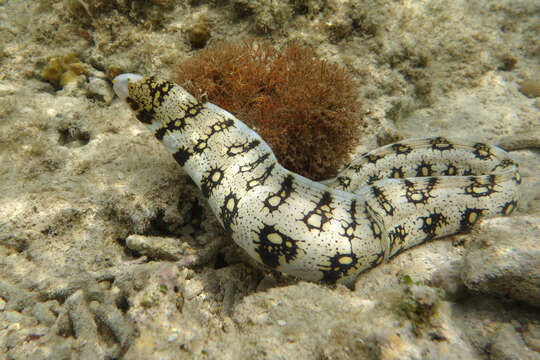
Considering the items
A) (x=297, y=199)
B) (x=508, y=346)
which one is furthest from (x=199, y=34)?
(x=508, y=346)

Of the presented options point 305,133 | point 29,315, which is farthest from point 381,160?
point 29,315

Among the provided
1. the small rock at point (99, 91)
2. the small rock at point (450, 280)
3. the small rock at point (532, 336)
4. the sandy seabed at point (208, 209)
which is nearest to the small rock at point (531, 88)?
the sandy seabed at point (208, 209)

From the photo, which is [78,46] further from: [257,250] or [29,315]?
[257,250]

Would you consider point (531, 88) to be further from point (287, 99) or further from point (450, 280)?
point (287, 99)

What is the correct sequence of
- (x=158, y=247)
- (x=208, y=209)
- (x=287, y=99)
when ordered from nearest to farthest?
(x=158, y=247) < (x=287, y=99) < (x=208, y=209)

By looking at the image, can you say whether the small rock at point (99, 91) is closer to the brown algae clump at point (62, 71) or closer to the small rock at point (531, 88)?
the brown algae clump at point (62, 71)

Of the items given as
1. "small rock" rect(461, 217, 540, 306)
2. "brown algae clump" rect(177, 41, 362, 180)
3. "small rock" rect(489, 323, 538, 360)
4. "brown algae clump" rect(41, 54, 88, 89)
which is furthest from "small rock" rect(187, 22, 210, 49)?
"small rock" rect(489, 323, 538, 360)

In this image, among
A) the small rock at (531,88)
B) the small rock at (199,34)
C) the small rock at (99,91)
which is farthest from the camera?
the small rock at (531,88)

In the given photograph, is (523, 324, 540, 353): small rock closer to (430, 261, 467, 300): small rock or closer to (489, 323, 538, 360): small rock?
(489, 323, 538, 360): small rock
